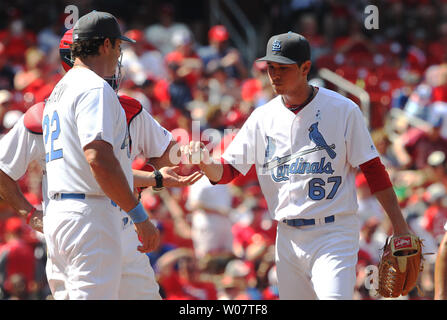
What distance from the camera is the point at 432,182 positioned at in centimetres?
1053

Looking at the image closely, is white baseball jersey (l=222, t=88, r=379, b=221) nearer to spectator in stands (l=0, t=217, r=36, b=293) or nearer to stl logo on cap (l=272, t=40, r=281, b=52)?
stl logo on cap (l=272, t=40, r=281, b=52)

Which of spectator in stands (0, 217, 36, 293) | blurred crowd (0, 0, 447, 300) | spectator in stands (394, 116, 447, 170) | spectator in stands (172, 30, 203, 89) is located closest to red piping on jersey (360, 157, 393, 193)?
blurred crowd (0, 0, 447, 300)

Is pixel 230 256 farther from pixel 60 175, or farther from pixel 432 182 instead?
pixel 60 175

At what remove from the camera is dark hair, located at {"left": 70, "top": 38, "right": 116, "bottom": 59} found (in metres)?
4.31

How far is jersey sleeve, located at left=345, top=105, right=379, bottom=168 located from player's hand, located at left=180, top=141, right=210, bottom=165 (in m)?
0.89

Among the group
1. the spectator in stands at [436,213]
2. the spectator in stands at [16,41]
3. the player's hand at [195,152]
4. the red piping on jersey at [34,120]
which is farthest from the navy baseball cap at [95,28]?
the spectator in stands at [16,41]

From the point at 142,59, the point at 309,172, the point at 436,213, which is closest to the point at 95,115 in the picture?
the point at 309,172

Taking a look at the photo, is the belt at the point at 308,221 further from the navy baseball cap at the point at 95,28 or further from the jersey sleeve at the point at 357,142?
the navy baseball cap at the point at 95,28

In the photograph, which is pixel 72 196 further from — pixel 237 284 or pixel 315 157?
pixel 237 284

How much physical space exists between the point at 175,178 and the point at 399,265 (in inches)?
58.1

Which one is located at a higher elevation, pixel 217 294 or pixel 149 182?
pixel 149 182

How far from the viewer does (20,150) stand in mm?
4770
